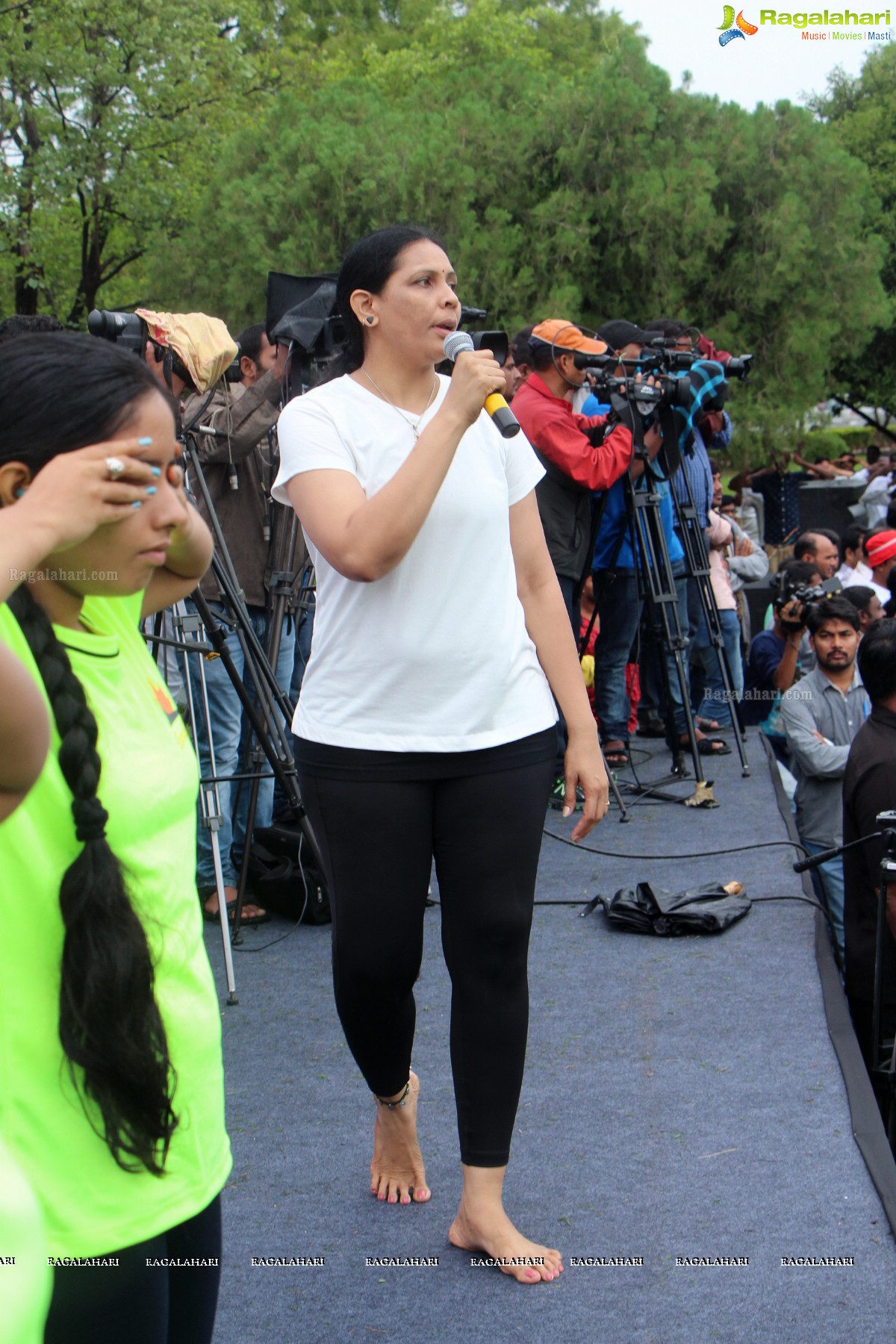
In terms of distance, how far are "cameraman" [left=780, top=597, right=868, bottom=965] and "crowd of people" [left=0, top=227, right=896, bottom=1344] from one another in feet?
1.43

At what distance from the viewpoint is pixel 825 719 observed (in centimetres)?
516

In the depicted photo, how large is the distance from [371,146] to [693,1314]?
40.0 ft

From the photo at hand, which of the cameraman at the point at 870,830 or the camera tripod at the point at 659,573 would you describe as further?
the camera tripod at the point at 659,573

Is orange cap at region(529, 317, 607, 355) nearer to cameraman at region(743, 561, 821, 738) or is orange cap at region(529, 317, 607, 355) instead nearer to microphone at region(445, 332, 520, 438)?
cameraman at region(743, 561, 821, 738)

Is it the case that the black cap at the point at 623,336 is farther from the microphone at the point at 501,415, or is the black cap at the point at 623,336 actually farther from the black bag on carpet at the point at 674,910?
the microphone at the point at 501,415

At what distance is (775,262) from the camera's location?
13.1 m

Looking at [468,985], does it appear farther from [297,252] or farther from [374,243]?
[297,252]

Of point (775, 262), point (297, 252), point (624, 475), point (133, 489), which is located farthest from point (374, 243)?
point (775, 262)

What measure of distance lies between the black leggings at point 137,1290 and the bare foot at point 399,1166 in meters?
1.12

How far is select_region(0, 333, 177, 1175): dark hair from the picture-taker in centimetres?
117

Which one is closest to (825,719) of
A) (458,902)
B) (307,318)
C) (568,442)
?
(568,442)

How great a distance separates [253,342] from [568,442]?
1.26 meters

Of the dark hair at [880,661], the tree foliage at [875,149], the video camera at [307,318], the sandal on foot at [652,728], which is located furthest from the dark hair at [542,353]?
the tree foliage at [875,149]

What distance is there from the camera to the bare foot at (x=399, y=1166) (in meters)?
2.45
